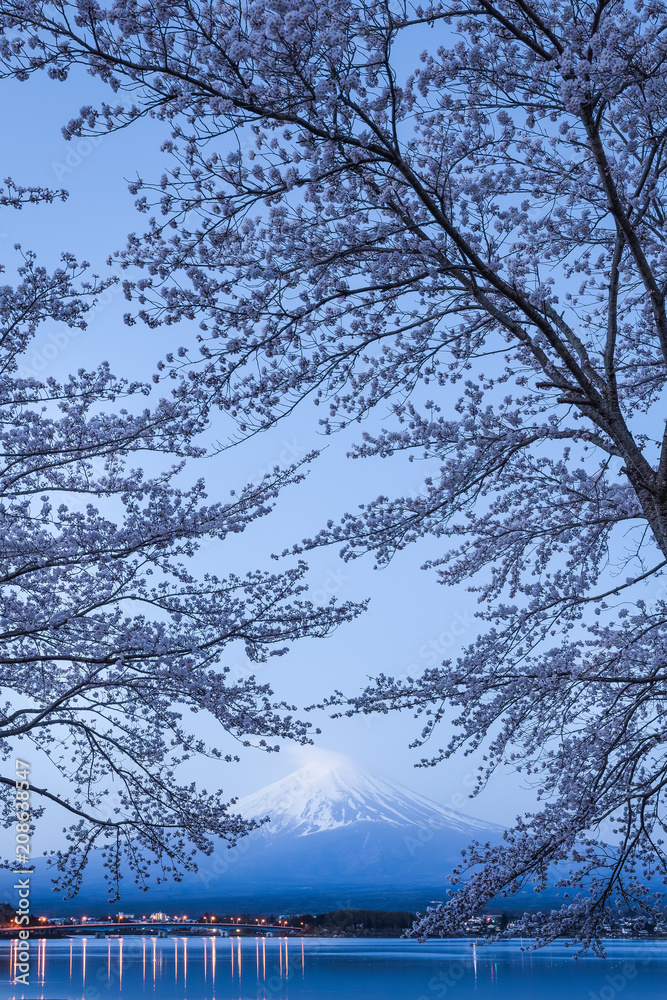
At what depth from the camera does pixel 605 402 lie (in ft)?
17.7

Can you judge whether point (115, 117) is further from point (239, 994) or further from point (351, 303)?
point (239, 994)

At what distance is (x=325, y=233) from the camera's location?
16.1 feet

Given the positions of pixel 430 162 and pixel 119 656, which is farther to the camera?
pixel 119 656

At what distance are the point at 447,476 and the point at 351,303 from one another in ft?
4.97

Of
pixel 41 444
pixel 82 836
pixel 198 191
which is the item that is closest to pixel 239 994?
pixel 82 836

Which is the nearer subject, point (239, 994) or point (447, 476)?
point (447, 476)

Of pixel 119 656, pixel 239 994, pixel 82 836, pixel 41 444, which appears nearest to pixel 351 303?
pixel 41 444

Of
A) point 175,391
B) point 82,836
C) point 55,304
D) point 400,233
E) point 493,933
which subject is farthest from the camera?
point 82,836

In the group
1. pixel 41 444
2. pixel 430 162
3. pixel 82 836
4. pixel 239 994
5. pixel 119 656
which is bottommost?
pixel 239 994

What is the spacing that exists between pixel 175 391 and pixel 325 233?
1.37m

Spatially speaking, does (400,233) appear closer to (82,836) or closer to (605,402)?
(605,402)

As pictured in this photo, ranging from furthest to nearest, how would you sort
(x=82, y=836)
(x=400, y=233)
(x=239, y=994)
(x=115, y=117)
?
(x=239, y=994), (x=82, y=836), (x=400, y=233), (x=115, y=117)

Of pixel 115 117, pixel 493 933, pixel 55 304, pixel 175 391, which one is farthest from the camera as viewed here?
pixel 55 304

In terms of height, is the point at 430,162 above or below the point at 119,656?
above
